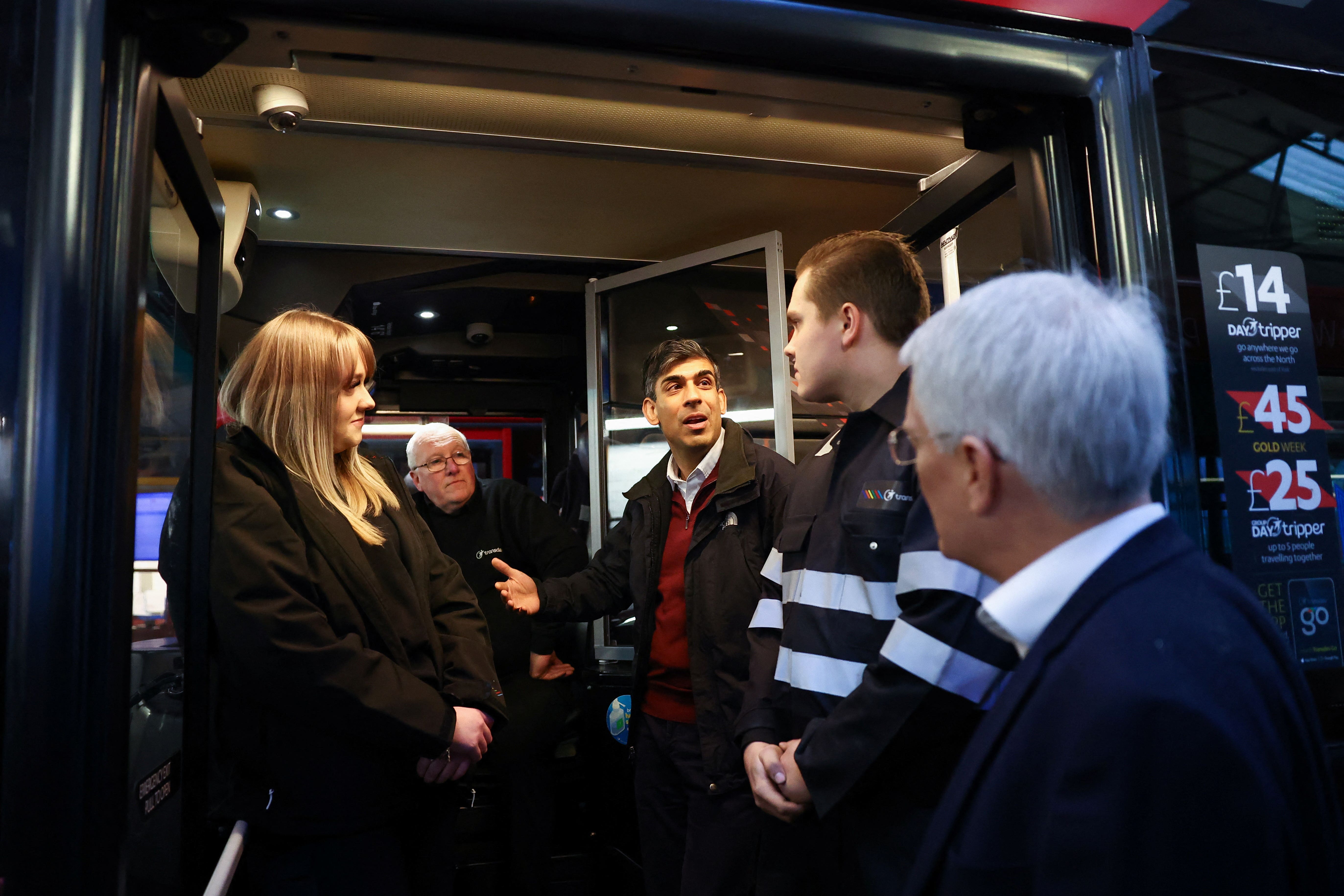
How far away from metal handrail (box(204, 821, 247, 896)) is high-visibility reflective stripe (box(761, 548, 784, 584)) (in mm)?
1166

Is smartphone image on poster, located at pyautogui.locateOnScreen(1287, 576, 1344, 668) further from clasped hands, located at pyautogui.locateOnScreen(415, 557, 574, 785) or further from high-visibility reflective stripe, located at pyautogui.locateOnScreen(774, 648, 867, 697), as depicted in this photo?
clasped hands, located at pyautogui.locateOnScreen(415, 557, 574, 785)

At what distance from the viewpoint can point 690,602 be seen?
Answer: 8.26ft

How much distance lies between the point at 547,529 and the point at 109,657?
257 cm

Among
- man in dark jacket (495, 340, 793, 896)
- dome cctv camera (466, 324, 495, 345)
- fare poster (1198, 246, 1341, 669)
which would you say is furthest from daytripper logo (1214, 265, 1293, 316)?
dome cctv camera (466, 324, 495, 345)

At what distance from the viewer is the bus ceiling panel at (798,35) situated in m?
1.28

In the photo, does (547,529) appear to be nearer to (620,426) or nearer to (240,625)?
(620,426)

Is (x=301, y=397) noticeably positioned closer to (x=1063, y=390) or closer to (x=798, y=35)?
(x=798, y=35)

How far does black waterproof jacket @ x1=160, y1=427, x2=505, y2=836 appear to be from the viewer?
1531 mm

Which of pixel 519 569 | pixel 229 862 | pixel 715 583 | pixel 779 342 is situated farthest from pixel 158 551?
pixel 779 342

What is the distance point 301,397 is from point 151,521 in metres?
0.44

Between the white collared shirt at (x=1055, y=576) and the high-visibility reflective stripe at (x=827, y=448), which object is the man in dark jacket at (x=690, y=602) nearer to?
the high-visibility reflective stripe at (x=827, y=448)

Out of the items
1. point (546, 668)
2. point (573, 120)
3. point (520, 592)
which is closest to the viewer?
point (573, 120)

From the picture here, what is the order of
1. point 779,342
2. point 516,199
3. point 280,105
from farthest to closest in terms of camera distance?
1. point 779,342
2. point 516,199
3. point 280,105

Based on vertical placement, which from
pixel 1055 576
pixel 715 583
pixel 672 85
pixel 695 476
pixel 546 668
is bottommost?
pixel 546 668
